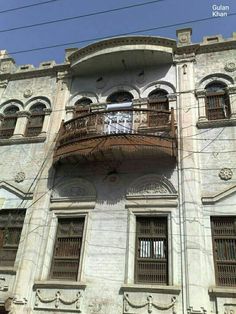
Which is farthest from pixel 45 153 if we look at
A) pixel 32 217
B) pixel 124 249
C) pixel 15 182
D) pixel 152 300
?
pixel 152 300

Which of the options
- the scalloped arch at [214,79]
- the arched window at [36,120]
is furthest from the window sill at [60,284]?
the scalloped arch at [214,79]

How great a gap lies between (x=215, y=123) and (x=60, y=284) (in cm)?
693

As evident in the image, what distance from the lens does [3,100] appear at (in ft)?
46.3

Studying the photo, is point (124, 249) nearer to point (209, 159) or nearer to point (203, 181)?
point (203, 181)

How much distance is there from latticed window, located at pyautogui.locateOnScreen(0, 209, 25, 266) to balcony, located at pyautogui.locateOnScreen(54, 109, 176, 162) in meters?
2.37

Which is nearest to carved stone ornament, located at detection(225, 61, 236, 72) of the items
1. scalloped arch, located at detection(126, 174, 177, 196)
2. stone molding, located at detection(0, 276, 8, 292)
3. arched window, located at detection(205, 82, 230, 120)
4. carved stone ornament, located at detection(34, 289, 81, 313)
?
arched window, located at detection(205, 82, 230, 120)

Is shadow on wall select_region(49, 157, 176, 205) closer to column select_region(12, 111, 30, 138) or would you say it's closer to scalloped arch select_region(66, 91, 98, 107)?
column select_region(12, 111, 30, 138)

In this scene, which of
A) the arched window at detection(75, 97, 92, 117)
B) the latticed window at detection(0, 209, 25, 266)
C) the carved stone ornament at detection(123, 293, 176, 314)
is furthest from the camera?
the arched window at detection(75, 97, 92, 117)

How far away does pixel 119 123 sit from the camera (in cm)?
Result: 1104

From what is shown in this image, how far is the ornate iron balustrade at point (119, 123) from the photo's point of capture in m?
10.9

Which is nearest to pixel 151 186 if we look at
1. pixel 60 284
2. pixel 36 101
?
pixel 60 284

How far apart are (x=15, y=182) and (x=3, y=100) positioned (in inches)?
170

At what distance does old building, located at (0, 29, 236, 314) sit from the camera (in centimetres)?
895

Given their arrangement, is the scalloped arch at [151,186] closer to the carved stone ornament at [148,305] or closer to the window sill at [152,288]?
the window sill at [152,288]
